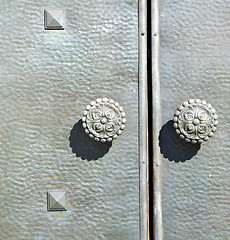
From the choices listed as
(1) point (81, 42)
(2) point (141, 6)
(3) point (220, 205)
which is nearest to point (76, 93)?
(1) point (81, 42)

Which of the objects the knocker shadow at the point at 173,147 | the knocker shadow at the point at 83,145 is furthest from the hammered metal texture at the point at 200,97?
the knocker shadow at the point at 83,145

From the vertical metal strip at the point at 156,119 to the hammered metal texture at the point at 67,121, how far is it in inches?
1.3

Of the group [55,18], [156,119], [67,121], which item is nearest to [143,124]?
[156,119]

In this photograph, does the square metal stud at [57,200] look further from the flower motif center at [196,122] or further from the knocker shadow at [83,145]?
the flower motif center at [196,122]

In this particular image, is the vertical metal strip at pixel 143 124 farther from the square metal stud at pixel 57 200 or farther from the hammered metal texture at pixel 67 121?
the square metal stud at pixel 57 200

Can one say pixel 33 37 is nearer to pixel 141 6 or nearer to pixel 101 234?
pixel 141 6

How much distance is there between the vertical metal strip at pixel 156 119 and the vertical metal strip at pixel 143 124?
0.02 meters

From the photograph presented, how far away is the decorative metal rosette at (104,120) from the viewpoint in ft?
1.98

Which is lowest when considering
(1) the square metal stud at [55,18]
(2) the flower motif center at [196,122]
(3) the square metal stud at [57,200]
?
(3) the square metal stud at [57,200]

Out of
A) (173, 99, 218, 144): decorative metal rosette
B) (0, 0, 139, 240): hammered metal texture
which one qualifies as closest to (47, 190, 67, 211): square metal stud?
(0, 0, 139, 240): hammered metal texture

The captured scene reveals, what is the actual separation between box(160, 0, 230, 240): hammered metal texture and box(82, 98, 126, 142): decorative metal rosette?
0.32ft

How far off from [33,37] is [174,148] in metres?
0.34

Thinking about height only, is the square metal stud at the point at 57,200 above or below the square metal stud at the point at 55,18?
below

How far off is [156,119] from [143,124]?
26mm
